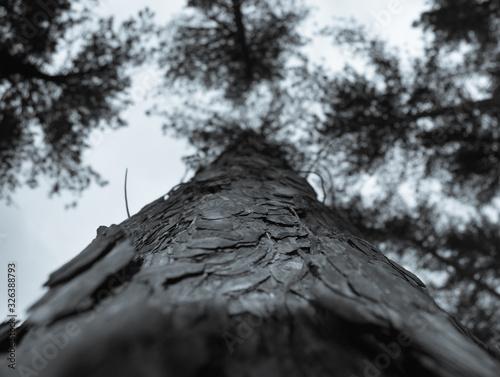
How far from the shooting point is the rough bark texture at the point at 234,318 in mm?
661

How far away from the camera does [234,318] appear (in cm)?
79

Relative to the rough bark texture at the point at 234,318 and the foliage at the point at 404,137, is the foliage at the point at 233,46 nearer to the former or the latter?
the foliage at the point at 404,137

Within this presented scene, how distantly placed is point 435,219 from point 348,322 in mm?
5932

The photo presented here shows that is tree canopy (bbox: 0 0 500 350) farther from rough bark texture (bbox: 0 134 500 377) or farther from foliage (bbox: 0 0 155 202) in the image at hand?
rough bark texture (bbox: 0 134 500 377)

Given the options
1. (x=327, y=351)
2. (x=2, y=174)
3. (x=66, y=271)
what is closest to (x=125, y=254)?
(x=66, y=271)

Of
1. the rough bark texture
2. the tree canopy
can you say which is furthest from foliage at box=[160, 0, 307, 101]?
the rough bark texture

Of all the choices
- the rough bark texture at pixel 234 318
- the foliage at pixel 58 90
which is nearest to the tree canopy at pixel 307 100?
the foliage at pixel 58 90

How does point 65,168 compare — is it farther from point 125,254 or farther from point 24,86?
point 125,254

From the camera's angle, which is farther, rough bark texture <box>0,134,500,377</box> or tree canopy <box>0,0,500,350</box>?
tree canopy <box>0,0,500,350</box>

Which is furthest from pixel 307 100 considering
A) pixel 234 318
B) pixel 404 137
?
pixel 234 318

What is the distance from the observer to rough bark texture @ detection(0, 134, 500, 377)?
2.17ft

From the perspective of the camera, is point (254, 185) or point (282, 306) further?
point (254, 185)

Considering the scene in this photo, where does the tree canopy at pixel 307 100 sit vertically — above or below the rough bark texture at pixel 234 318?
above

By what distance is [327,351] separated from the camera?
0.74m
